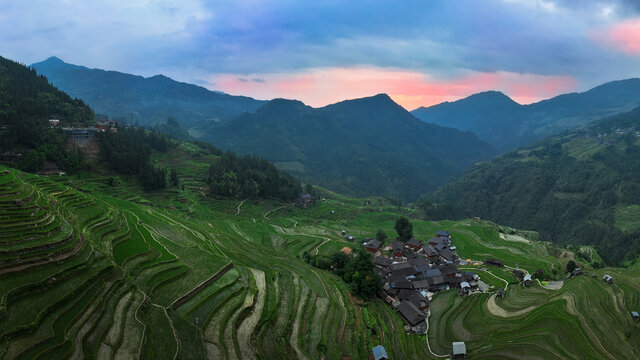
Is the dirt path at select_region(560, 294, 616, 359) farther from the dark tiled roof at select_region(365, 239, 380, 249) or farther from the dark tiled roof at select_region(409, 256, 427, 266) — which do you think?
the dark tiled roof at select_region(365, 239, 380, 249)

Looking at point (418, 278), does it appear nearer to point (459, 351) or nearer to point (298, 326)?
point (459, 351)

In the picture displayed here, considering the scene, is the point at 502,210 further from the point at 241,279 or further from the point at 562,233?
the point at 241,279

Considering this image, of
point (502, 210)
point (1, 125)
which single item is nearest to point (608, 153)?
point (502, 210)

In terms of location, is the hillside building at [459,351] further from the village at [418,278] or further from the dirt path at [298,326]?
the dirt path at [298,326]

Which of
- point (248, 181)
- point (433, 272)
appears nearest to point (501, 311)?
point (433, 272)


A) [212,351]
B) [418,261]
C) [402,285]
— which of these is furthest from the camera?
[418,261]
